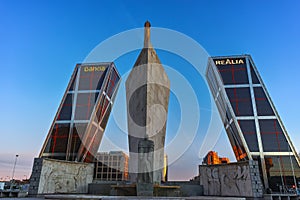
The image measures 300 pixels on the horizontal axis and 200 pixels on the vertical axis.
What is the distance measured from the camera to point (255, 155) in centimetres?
2453

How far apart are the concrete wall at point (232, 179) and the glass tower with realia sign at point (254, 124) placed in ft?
47.9

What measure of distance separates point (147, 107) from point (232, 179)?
627 centimetres

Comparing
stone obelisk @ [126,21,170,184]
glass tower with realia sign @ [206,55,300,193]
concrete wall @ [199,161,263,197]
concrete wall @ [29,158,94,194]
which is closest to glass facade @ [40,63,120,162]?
concrete wall @ [29,158,94,194]

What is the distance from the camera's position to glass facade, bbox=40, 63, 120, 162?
2622cm

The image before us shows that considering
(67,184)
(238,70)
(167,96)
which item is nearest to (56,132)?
(67,184)

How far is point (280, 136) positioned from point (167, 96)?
730 inches

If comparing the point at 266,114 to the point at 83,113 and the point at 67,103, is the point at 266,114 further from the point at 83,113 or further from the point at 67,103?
the point at 67,103

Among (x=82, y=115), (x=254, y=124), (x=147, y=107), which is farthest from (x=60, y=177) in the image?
(x=254, y=124)

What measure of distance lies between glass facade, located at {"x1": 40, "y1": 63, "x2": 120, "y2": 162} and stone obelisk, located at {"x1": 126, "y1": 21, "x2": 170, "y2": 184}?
53.9 feet

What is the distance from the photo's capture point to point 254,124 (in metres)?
25.9

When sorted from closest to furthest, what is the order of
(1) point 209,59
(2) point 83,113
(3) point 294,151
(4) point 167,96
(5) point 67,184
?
(5) point 67,184 < (4) point 167,96 < (3) point 294,151 < (2) point 83,113 < (1) point 209,59

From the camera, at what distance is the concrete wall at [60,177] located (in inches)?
448

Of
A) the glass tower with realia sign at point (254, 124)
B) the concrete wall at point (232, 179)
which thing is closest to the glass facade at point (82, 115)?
the glass tower with realia sign at point (254, 124)

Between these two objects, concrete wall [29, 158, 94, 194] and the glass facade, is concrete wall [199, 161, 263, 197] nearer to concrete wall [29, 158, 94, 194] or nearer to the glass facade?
concrete wall [29, 158, 94, 194]
